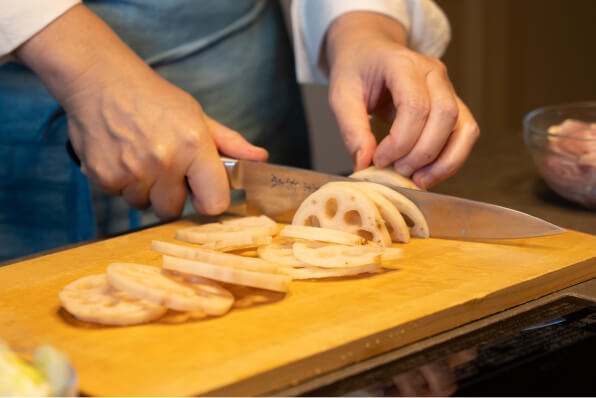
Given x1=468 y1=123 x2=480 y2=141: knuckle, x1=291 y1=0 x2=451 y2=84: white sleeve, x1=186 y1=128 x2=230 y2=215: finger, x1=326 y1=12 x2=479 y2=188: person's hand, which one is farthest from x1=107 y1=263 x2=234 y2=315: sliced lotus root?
x1=291 y1=0 x2=451 y2=84: white sleeve

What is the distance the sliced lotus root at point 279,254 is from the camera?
1.01 m

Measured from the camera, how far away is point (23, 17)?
4.00 ft

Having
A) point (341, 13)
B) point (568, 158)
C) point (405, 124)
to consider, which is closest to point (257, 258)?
point (405, 124)

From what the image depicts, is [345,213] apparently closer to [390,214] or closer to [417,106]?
[390,214]

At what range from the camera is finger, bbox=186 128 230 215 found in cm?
127

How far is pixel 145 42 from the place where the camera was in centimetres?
159

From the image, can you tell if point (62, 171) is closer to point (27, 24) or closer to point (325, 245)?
point (27, 24)

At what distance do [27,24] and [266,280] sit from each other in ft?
2.24

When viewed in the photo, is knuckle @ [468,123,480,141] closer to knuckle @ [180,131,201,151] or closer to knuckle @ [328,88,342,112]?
knuckle @ [328,88,342,112]

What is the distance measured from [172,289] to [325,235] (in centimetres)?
27

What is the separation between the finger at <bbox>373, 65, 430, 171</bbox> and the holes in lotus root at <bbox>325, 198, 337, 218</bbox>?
167mm

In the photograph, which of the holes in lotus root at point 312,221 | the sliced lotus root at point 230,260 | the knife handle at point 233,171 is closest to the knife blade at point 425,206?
the knife handle at point 233,171

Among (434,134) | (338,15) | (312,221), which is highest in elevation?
(338,15)

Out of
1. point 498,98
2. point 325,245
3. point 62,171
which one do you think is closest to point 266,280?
point 325,245
